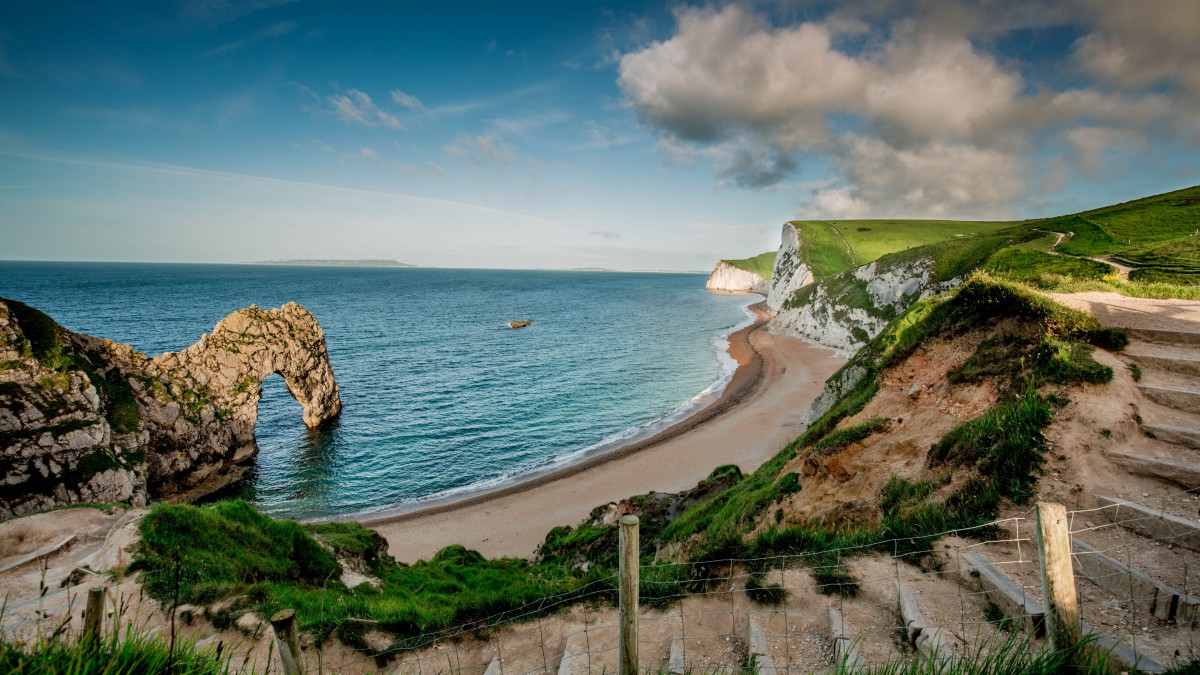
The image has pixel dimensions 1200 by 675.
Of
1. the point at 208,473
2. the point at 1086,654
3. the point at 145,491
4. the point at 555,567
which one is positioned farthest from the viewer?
the point at 208,473

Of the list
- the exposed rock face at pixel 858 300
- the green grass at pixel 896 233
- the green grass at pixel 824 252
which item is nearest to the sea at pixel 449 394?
the exposed rock face at pixel 858 300

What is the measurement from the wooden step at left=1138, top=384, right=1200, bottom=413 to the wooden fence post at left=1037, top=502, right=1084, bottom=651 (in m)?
8.02

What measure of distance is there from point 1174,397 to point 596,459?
88.6ft

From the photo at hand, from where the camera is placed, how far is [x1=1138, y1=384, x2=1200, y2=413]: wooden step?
8672 mm

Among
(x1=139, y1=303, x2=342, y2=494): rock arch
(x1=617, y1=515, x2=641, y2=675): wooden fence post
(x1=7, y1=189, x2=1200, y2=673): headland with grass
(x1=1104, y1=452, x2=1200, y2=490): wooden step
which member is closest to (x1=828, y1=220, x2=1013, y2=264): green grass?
(x1=7, y1=189, x2=1200, y2=673): headland with grass

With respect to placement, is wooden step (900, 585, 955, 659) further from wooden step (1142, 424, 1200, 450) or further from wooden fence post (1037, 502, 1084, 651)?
wooden step (1142, 424, 1200, 450)

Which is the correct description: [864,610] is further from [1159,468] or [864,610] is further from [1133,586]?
[1159,468]

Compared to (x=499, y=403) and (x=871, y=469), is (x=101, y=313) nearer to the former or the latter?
(x=499, y=403)

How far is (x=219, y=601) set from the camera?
29.9 ft

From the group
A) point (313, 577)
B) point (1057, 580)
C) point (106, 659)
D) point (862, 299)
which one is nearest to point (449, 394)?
point (313, 577)

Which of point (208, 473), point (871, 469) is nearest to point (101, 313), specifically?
point (208, 473)

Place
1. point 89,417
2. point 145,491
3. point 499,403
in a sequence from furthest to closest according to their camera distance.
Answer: point 499,403 → point 145,491 → point 89,417

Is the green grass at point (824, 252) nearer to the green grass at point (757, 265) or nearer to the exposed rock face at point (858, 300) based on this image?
the exposed rock face at point (858, 300)

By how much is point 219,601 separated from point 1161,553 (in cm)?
1536
